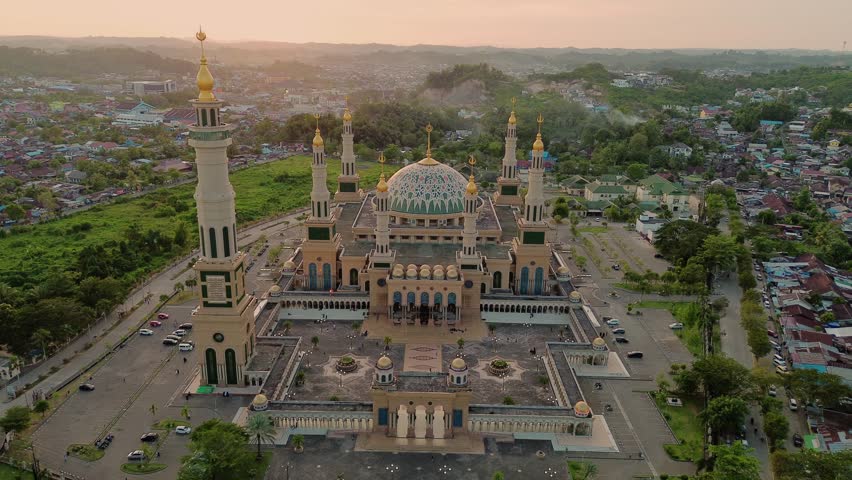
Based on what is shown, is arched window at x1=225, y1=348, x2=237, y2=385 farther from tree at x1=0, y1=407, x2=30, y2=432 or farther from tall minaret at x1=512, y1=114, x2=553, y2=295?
tall minaret at x1=512, y1=114, x2=553, y2=295

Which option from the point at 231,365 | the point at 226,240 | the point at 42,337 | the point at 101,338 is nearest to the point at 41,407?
the point at 42,337

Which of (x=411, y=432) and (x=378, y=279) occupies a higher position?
(x=378, y=279)

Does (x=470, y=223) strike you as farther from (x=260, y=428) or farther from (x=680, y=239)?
(x=680, y=239)

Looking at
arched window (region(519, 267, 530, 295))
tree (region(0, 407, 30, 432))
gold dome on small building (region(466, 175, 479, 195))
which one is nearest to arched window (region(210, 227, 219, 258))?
tree (region(0, 407, 30, 432))

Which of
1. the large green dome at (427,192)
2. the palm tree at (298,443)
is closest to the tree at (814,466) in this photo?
the palm tree at (298,443)

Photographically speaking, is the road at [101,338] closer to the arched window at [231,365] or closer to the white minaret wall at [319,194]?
the arched window at [231,365]

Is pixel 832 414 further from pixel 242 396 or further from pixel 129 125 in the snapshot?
pixel 129 125

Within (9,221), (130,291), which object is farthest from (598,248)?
(9,221)

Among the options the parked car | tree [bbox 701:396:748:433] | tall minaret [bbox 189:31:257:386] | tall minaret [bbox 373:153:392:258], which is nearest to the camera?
the parked car
